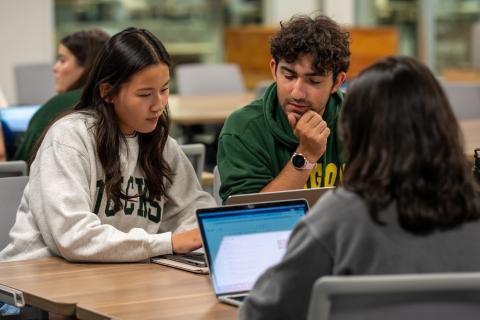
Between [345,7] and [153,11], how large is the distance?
197 cm

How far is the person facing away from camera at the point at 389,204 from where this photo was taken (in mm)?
1823

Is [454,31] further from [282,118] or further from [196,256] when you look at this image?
[196,256]

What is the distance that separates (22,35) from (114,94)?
608 centimetres

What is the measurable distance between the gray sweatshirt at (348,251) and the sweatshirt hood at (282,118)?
1235mm

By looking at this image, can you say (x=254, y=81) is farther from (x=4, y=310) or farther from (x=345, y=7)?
(x=4, y=310)

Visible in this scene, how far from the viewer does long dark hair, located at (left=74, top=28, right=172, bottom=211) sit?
2.93 metres

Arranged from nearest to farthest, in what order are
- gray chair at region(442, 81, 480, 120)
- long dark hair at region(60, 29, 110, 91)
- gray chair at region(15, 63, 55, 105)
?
long dark hair at region(60, 29, 110, 91), gray chair at region(442, 81, 480, 120), gray chair at region(15, 63, 55, 105)

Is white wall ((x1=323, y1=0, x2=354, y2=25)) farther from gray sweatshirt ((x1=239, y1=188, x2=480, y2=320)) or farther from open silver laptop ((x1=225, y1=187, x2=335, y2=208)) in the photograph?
gray sweatshirt ((x1=239, y1=188, x2=480, y2=320))

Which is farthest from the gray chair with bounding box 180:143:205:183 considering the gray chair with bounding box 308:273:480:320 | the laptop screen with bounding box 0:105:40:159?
the gray chair with bounding box 308:273:480:320

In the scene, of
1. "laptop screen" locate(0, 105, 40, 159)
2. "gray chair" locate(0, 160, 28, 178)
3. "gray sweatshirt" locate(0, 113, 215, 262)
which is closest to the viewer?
"gray sweatshirt" locate(0, 113, 215, 262)

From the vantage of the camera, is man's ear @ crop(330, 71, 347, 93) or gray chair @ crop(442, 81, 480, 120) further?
gray chair @ crop(442, 81, 480, 120)

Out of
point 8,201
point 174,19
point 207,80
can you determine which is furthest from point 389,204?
point 174,19

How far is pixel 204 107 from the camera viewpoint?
6.70 m

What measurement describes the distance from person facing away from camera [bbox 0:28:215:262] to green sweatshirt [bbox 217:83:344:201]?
0.60 ft
